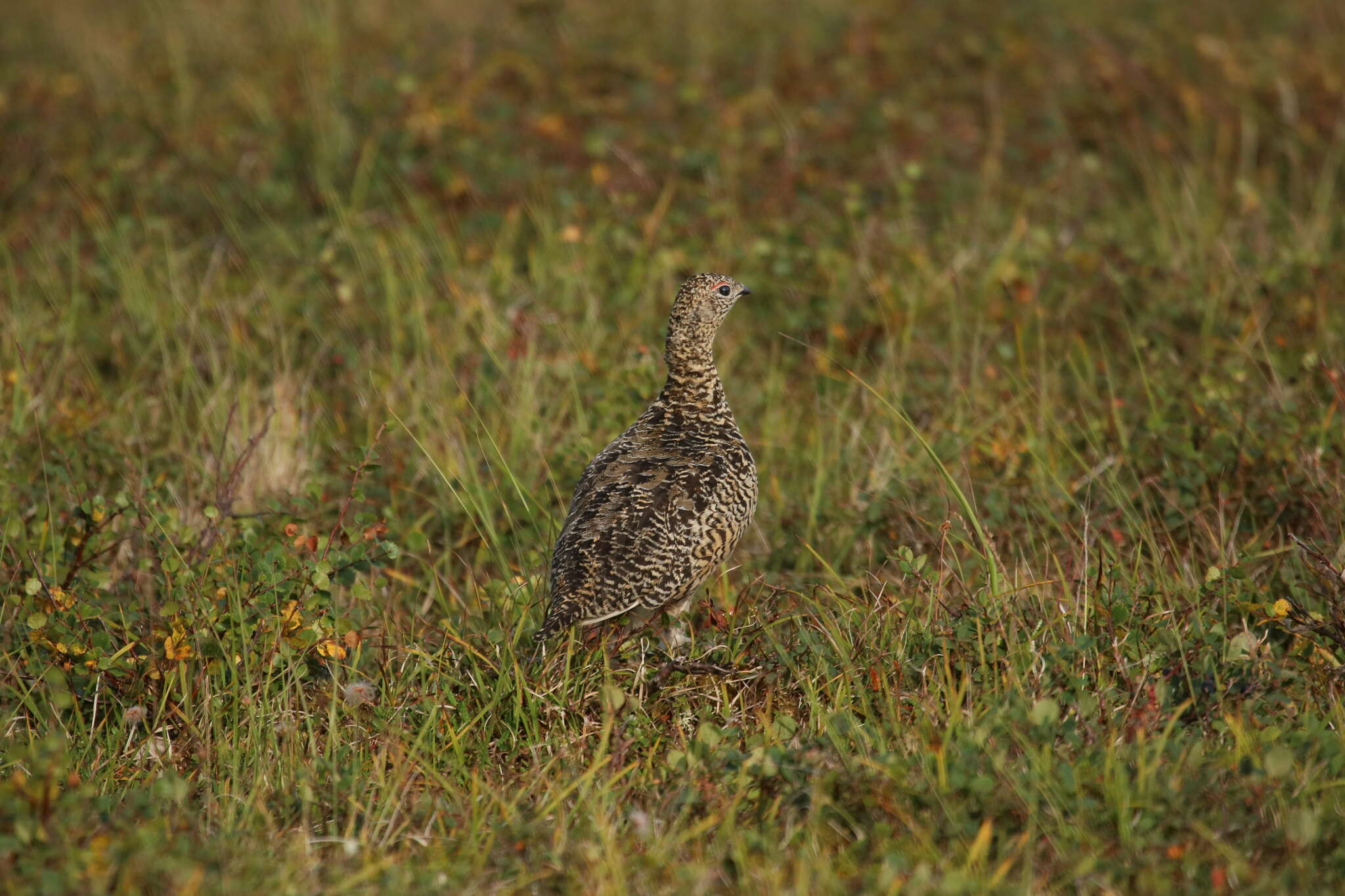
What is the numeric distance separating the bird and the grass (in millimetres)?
178

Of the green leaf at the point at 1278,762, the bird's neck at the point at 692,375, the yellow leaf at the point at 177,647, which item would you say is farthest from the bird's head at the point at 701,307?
the green leaf at the point at 1278,762

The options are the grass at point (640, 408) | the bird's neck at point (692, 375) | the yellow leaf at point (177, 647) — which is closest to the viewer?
the grass at point (640, 408)

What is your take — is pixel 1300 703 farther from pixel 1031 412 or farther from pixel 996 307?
pixel 996 307

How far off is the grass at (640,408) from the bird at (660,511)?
0.58 ft

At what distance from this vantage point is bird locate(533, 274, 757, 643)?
14.5ft

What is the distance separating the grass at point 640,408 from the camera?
3568 mm

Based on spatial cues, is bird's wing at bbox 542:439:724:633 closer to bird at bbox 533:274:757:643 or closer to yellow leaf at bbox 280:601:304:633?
bird at bbox 533:274:757:643

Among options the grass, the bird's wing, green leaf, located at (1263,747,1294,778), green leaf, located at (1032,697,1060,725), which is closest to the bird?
the bird's wing

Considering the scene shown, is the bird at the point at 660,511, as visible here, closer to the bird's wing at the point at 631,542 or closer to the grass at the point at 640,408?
the bird's wing at the point at 631,542

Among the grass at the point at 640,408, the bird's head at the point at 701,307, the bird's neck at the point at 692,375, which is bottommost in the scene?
the grass at the point at 640,408

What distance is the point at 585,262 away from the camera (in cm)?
725

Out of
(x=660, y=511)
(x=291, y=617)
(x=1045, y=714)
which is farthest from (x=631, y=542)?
(x=1045, y=714)

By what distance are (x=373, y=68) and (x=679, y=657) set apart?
21.5 feet

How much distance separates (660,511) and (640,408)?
139cm
